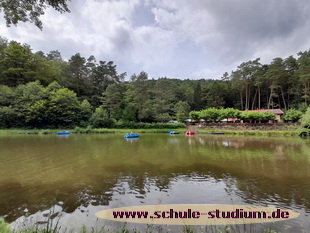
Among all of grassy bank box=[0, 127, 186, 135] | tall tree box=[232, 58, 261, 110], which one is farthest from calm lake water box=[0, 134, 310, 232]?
tall tree box=[232, 58, 261, 110]

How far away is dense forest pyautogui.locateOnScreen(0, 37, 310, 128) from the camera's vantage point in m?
44.1

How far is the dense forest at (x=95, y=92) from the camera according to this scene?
145 feet

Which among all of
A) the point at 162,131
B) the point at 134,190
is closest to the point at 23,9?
the point at 134,190

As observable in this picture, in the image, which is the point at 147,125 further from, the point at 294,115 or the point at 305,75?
the point at 305,75

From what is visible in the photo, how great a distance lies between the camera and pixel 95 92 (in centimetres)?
6372

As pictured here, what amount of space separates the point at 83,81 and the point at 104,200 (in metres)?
62.5

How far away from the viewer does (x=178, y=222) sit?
17.4ft

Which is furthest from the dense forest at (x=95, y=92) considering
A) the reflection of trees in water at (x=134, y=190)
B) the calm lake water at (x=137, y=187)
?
the reflection of trees in water at (x=134, y=190)

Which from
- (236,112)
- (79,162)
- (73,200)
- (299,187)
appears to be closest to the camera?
(73,200)

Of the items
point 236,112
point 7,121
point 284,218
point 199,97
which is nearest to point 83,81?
point 7,121

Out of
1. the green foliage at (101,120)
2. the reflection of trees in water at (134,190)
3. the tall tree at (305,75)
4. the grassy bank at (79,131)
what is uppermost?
the tall tree at (305,75)

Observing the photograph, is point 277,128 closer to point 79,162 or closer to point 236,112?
point 236,112

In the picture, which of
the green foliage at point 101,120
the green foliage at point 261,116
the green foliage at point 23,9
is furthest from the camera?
the green foliage at point 101,120

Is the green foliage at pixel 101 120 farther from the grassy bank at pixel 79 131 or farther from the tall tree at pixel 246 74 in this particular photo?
→ the tall tree at pixel 246 74
